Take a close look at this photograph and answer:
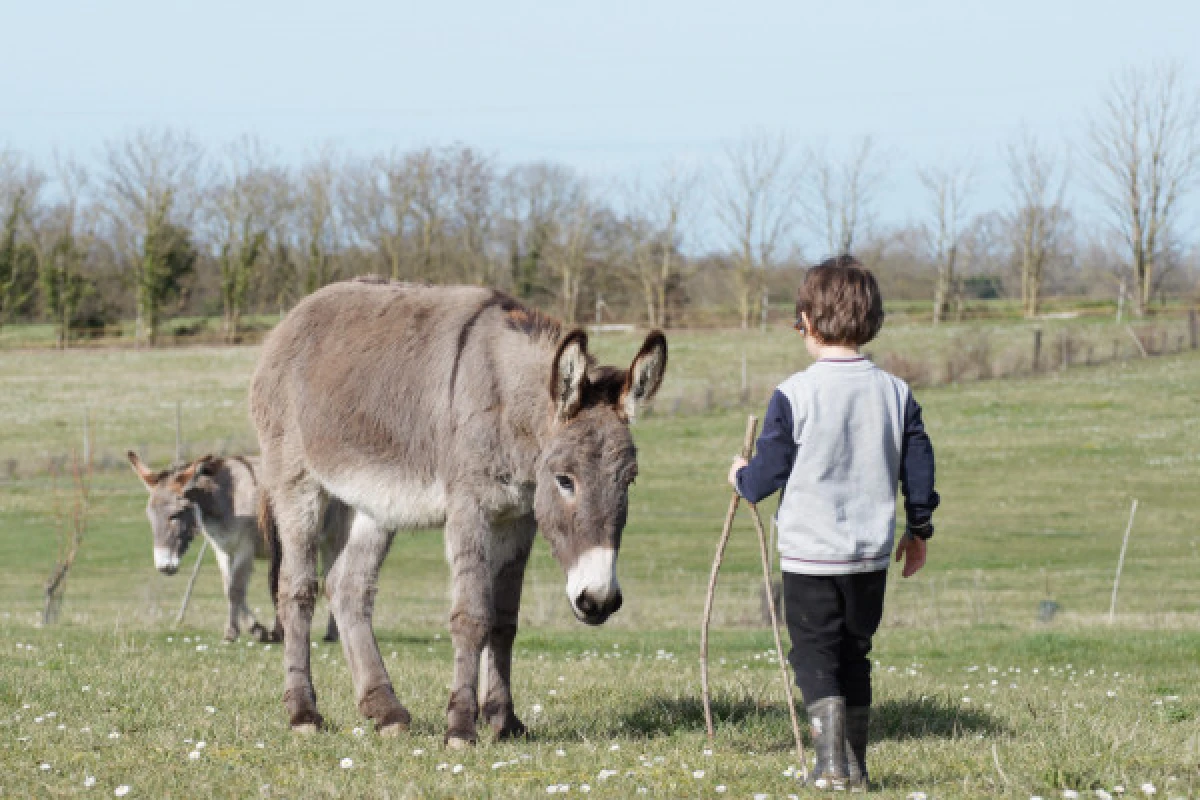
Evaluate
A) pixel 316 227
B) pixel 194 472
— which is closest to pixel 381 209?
pixel 316 227

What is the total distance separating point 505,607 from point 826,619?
97.0 inches

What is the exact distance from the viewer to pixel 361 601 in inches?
321

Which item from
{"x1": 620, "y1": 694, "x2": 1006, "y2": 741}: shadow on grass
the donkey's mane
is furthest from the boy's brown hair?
{"x1": 620, "y1": 694, "x2": 1006, "y2": 741}: shadow on grass

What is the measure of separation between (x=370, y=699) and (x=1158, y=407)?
153ft

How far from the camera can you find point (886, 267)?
298 ft

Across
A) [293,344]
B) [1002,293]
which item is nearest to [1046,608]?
[293,344]

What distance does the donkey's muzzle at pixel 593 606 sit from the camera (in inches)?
242

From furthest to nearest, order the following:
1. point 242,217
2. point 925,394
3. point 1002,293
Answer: point 1002,293 < point 242,217 < point 925,394

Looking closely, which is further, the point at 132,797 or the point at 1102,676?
the point at 1102,676

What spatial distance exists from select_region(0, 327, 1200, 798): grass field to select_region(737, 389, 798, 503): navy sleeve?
1.19 meters

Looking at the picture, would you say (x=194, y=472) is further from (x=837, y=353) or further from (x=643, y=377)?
(x=837, y=353)

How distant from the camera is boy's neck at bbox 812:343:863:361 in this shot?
564 cm

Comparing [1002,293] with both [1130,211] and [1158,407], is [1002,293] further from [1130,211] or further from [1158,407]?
[1158,407]

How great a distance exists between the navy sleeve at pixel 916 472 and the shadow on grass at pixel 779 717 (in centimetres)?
187
